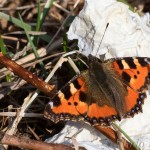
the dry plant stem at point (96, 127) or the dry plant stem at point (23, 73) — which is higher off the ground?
the dry plant stem at point (23, 73)

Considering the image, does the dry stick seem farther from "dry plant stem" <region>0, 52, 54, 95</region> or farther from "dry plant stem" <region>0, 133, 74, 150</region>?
"dry plant stem" <region>0, 133, 74, 150</region>

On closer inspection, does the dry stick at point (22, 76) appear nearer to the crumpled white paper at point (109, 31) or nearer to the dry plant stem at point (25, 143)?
the crumpled white paper at point (109, 31)

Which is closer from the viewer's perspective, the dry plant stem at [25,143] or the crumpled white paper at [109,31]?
the dry plant stem at [25,143]

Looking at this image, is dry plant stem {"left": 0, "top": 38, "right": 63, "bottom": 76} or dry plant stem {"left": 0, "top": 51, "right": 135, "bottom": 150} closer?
dry plant stem {"left": 0, "top": 51, "right": 135, "bottom": 150}

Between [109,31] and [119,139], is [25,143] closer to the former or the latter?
[119,139]

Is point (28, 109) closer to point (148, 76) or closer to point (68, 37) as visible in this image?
point (68, 37)

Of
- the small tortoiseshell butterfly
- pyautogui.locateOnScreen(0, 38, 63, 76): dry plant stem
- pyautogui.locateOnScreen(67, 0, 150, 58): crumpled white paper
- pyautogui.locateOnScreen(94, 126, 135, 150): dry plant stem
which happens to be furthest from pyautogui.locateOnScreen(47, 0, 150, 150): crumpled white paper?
pyautogui.locateOnScreen(94, 126, 135, 150): dry plant stem

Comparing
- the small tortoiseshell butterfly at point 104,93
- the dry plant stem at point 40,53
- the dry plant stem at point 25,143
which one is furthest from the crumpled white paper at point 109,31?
the dry plant stem at point 25,143

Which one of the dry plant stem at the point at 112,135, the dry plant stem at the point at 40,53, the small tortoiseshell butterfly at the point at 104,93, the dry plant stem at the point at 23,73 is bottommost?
the dry plant stem at the point at 112,135

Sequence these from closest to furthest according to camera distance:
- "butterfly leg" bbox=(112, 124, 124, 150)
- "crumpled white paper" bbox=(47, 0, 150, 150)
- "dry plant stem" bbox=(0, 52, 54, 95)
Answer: "butterfly leg" bbox=(112, 124, 124, 150)
"dry plant stem" bbox=(0, 52, 54, 95)
"crumpled white paper" bbox=(47, 0, 150, 150)

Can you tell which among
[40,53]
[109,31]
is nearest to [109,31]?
[109,31]
